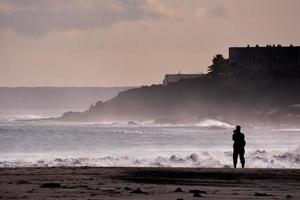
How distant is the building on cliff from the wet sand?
152 m

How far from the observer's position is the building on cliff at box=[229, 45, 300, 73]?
183000 millimetres

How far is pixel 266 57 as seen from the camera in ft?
613

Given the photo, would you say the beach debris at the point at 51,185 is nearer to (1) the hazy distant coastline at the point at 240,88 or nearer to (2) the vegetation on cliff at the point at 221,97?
(2) the vegetation on cliff at the point at 221,97

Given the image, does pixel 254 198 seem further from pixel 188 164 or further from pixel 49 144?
pixel 49 144

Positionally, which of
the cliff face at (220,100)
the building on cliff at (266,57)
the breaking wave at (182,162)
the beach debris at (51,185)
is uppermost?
the building on cliff at (266,57)

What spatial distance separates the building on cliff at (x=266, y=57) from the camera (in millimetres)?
183000

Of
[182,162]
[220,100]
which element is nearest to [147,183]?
[182,162]

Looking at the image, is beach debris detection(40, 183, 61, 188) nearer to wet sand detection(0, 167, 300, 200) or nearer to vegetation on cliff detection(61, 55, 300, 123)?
wet sand detection(0, 167, 300, 200)

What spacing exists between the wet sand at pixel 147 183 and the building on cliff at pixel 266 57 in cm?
15196

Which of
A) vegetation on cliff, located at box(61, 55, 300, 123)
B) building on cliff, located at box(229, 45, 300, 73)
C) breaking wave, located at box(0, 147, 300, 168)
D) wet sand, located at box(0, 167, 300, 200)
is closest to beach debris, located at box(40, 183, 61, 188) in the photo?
wet sand, located at box(0, 167, 300, 200)

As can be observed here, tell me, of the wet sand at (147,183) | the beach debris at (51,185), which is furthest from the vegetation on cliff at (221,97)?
the beach debris at (51,185)

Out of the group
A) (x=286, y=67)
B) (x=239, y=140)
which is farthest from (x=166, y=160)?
(x=286, y=67)

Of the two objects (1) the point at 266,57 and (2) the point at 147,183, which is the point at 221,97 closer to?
(1) the point at 266,57

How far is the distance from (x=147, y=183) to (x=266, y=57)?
162 m
